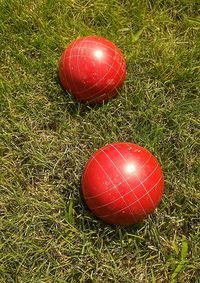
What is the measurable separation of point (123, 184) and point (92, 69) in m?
0.72

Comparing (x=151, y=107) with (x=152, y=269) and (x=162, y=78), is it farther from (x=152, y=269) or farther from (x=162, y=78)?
(x=152, y=269)

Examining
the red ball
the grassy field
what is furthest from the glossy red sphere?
the red ball

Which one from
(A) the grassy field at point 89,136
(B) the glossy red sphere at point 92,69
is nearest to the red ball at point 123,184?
(A) the grassy field at point 89,136

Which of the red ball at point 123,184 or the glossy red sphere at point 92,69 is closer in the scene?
the red ball at point 123,184

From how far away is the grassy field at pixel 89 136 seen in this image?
281cm

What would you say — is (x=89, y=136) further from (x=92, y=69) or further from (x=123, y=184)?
(x=123, y=184)

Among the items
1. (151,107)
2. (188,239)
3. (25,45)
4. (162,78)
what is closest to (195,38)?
(162,78)

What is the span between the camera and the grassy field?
281 centimetres

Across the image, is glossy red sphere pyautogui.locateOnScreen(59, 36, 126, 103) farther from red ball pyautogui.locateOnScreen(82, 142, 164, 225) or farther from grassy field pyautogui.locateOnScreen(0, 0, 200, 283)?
red ball pyautogui.locateOnScreen(82, 142, 164, 225)

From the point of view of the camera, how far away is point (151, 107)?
3139mm

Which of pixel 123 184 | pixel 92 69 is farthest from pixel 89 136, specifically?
pixel 123 184

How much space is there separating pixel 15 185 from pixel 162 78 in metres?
1.17

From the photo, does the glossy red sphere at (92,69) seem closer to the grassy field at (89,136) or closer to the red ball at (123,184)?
the grassy field at (89,136)

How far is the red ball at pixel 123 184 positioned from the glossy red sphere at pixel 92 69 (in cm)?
42
